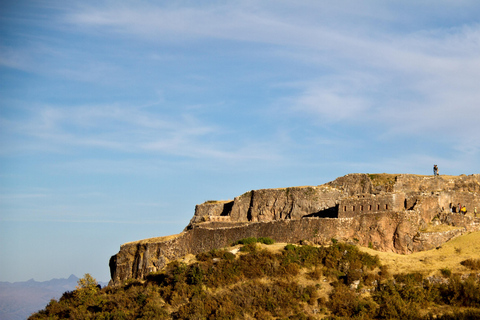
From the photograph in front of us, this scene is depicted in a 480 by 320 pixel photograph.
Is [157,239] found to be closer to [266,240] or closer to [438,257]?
[266,240]

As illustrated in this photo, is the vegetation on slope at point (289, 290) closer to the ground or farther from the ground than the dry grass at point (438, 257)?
closer to the ground

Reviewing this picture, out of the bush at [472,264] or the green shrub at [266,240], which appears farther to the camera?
the green shrub at [266,240]

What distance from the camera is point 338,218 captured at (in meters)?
49.2

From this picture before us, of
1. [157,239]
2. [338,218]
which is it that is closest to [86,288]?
[157,239]

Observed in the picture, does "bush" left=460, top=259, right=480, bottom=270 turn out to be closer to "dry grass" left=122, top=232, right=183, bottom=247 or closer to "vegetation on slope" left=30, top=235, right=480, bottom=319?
"vegetation on slope" left=30, top=235, right=480, bottom=319

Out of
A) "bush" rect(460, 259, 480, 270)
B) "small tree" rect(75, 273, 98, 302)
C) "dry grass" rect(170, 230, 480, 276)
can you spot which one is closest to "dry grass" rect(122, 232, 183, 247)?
"small tree" rect(75, 273, 98, 302)

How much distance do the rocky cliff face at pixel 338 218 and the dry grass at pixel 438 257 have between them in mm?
989

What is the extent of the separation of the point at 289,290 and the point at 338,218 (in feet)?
25.6

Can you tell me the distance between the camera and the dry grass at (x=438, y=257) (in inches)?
1697

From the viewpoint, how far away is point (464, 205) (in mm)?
51938

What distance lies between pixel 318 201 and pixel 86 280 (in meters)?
21.0

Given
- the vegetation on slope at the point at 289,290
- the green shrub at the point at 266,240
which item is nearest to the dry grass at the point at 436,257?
the vegetation on slope at the point at 289,290

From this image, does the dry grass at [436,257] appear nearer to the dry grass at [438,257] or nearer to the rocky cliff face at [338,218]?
the dry grass at [438,257]

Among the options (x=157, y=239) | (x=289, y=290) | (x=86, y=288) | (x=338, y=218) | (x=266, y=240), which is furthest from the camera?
(x=157, y=239)
